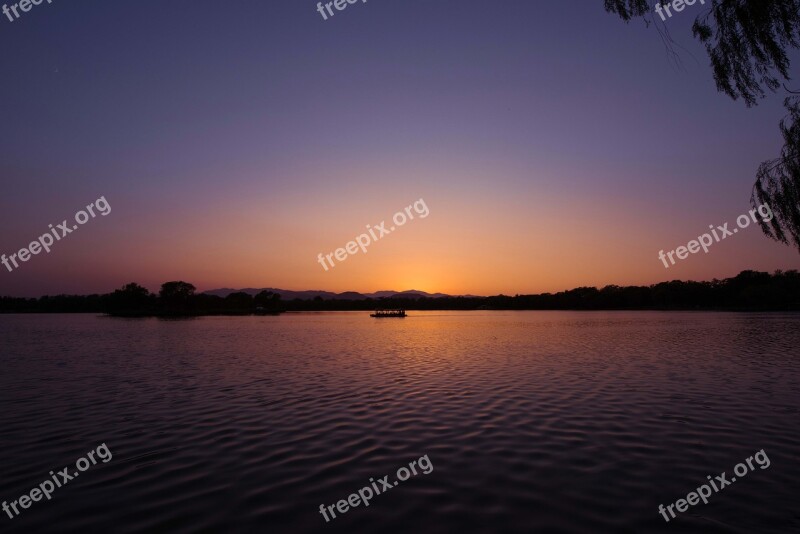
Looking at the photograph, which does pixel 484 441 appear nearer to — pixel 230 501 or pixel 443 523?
pixel 443 523

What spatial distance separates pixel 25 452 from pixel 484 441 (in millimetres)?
11954

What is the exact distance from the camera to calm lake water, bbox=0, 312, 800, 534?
7.68 metres

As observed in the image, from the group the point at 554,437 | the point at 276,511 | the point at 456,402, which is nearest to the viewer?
the point at 276,511

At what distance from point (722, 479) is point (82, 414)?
63.9ft

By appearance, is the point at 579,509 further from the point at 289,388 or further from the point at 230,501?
the point at 289,388

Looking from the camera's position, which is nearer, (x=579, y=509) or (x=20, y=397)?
(x=579, y=509)

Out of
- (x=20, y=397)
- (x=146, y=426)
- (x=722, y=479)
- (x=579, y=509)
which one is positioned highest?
(x=20, y=397)

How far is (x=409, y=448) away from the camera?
11711 mm

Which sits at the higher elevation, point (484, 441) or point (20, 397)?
point (20, 397)

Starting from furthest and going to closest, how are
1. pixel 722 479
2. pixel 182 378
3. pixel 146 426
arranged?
pixel 182 378 → pixel 146 426 → pixel 722 479

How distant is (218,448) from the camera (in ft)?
39.2

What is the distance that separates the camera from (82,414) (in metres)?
16.5

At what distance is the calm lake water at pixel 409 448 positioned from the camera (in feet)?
25.2

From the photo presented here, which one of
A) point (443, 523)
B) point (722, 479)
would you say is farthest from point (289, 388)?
point (722, 479)
